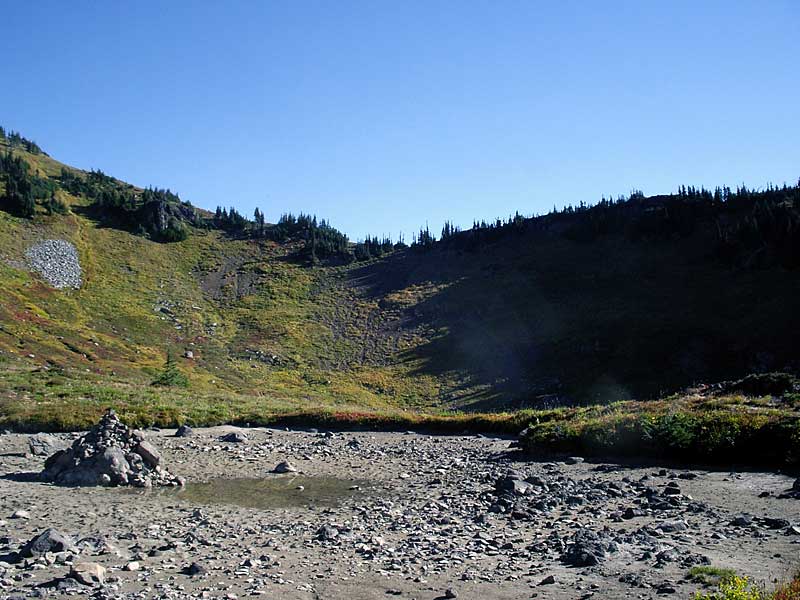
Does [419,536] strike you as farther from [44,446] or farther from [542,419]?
[542,419]

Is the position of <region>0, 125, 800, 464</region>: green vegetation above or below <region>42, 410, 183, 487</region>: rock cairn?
above

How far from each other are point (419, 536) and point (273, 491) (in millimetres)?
7340

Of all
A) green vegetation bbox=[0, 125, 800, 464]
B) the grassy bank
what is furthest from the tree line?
the grassy bank

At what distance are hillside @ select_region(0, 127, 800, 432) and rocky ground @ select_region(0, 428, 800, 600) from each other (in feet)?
64.8

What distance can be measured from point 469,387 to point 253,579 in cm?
6324

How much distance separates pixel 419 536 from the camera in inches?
496

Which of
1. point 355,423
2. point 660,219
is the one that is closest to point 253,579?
point 355,423

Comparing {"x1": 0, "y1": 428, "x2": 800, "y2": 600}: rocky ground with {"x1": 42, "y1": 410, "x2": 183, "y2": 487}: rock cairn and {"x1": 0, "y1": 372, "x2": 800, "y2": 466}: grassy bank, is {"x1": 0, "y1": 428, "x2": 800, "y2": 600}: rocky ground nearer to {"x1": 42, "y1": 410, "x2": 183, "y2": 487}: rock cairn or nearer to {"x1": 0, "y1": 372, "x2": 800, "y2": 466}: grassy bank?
{"x1": 42, "y1": 410, "x2": 183, "y2": 487}: rock cairn

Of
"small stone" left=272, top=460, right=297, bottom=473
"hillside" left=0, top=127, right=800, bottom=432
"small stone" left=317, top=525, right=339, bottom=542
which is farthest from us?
"hillside" left=0, top=127, right=800, bottom=432

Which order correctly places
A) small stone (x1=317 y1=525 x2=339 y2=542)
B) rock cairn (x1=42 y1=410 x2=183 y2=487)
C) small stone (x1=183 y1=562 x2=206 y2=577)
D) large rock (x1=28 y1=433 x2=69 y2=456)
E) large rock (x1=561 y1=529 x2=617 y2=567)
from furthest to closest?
1. large rock (x1=28 y1=433 x2=69 y2=456)
2. rock cairn (x1=42 y1=410 x2=183 y2=487)
3. small stone (x1=317 y1=525 x2=339 y2=542)
4. large rock (x1=561 y1=529 x2=617 y2=567)
5. small stone (x1=183 y1=562 x2=206 y2=577)

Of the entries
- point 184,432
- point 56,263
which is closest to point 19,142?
point 56,263

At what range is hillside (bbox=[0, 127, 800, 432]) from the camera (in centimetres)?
6047

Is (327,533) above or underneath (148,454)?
underneath

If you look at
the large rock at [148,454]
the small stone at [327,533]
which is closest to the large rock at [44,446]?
the large rock at [148,454]
